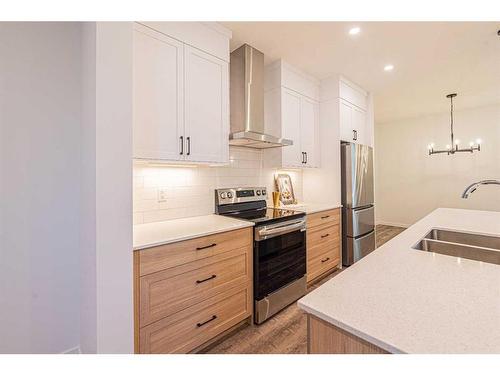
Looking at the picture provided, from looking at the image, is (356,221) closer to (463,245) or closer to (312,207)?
(312,207)

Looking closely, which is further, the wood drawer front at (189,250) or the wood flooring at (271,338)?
the wood flooring at (271,338)

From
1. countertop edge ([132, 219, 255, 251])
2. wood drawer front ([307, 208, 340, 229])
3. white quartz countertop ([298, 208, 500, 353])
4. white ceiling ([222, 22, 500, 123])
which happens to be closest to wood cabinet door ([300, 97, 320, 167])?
white ceiling ([222, 22, 500, 123])

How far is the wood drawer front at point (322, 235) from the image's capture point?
8.58ft

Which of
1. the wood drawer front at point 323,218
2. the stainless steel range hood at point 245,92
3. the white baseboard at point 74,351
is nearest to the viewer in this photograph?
the white baseboard at point 74,351

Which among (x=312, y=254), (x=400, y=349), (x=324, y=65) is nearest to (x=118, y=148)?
(x=400, y=349)

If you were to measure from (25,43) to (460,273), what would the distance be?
2.53 meters

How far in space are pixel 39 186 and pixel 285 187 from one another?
245cm

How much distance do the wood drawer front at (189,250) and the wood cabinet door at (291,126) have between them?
1.25 m

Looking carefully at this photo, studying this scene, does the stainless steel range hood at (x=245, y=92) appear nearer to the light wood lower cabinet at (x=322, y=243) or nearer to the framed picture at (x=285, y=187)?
the framed picture at (x=285, y=187)

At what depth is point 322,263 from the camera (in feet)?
9.21

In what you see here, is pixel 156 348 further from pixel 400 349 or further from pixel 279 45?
pixel 279 45

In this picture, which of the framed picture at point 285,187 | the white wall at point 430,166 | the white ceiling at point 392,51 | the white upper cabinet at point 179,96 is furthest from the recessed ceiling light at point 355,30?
the white wall at point 430,166

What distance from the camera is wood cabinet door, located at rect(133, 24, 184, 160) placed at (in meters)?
1.62

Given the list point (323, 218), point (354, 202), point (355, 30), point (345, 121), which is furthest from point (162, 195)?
point (345, 121)
